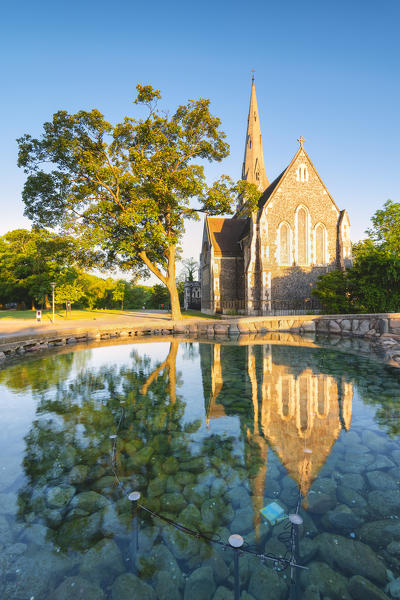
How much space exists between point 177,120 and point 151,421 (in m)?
19.4

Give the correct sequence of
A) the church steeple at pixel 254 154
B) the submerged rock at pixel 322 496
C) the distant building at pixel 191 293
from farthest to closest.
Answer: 1. the distant building at pixel 191 293
2. the church steeple at pixel 254 154
3. the submerged rock at pixel 322 496

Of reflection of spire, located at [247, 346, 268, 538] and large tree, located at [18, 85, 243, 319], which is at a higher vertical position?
large tree, located at [18, 85, 243, 319]

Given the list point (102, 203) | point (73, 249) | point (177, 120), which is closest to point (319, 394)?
point (102, 203)

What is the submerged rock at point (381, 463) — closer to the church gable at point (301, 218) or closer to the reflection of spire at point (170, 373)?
the reflection of spire at point (170, 373)

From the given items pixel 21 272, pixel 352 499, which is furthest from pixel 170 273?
pixel 21 272

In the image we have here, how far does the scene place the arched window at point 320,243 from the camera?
84.6 feet

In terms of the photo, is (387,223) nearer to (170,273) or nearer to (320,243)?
(320,243)

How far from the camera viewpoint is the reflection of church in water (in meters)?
3.35

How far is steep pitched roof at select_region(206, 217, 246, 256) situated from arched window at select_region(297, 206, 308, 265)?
6572 millimetres

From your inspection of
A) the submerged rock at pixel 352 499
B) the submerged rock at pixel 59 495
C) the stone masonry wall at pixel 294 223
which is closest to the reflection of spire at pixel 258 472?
the submerged rock at pixel 352 499

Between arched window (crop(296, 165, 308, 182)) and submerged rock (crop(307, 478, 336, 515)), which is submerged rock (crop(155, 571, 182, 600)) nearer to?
submerged rock (crop(307, 478, 336, 515))

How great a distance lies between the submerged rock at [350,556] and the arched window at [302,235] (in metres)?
25.5

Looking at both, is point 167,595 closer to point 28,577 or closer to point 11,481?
point 28,577

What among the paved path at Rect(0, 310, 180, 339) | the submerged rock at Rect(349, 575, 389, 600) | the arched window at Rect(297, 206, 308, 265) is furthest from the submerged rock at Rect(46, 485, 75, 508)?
the arched window at Rect(297, 206, 308, 265)
